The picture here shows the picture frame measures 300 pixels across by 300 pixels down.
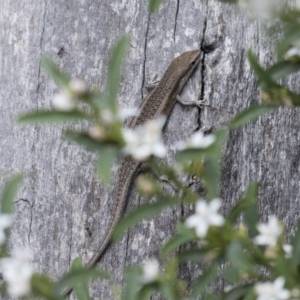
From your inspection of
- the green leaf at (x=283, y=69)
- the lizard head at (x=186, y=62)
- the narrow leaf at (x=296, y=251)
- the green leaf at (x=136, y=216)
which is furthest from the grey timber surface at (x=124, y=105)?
the green leaf at (x=136, y=216)

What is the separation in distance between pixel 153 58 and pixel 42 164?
2.03 feet

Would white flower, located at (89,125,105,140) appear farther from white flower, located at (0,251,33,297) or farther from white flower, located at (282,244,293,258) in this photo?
white flower, located at (282,244,293,258)

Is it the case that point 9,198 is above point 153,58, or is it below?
below

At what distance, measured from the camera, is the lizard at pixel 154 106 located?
117 inches

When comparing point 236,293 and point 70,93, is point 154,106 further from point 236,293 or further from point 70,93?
point 70,93

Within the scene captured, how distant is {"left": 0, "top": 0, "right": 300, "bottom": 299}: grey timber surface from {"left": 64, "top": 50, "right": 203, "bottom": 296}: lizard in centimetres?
4

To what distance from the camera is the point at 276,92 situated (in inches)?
74.5

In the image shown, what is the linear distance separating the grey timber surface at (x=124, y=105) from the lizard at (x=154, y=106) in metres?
0.04

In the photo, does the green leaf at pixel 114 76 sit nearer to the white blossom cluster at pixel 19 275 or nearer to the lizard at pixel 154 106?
the white blossom cluster at pixel 19 275

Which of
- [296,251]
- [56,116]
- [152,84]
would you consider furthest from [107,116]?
[152,84]

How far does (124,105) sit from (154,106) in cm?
40

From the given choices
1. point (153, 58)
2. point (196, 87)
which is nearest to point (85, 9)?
point (153, 58)

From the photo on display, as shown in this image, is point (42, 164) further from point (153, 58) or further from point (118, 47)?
point (118, 47)

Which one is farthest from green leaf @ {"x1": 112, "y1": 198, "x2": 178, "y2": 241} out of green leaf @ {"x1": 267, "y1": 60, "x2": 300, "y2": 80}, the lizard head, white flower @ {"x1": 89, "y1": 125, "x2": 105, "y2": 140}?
the lizard head
